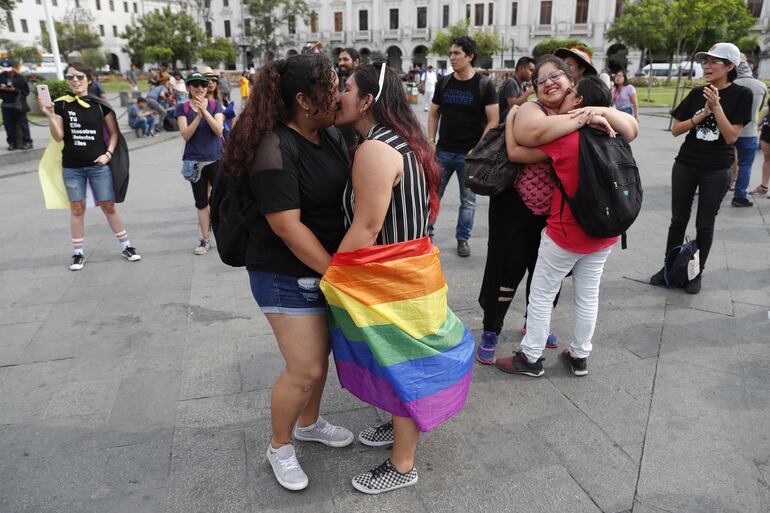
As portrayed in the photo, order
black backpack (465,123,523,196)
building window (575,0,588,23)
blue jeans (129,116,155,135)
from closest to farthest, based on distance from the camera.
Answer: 1. black backpack (465,123,523,196)
2. blue jeans (129,116,155,135)
3. building window (575,0,588,23)

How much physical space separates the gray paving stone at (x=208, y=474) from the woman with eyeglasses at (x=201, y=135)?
Result: 10.4ft

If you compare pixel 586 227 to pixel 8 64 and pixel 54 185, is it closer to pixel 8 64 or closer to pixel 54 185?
pixel 54 185

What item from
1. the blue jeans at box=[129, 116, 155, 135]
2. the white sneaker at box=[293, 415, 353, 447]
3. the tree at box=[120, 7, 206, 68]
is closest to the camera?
the white sneaker at box=[293, 415, 353, 447]

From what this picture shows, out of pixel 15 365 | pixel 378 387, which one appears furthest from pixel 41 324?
pixel 378 387

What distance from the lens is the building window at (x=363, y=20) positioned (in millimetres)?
68637

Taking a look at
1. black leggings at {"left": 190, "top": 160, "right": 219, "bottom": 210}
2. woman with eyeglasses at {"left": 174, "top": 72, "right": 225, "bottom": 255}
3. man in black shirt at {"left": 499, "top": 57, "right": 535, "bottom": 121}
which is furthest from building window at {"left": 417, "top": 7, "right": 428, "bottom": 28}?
black leggings at {"left": 190, "top": 160, "right": 219, "bottom": 210}

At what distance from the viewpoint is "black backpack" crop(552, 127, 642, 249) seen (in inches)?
108

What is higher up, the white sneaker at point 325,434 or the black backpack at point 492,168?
the black backpack at point 492,168

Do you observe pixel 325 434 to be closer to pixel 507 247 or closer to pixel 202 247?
pixel 507 247

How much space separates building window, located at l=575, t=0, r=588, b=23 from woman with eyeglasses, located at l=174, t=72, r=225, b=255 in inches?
2513

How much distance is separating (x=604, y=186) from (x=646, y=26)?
130ft

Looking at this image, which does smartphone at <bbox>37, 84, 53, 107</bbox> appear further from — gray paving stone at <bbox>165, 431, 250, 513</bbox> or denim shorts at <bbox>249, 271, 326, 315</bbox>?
denim shorts at <bbox>249, 271, 326, 315</bbox>

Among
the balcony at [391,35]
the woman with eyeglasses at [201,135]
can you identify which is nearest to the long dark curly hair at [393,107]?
the woman with eyeglasses at [201,135]

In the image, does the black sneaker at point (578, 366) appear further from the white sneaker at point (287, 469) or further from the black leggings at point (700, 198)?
the black leggings at point (700, 198)
